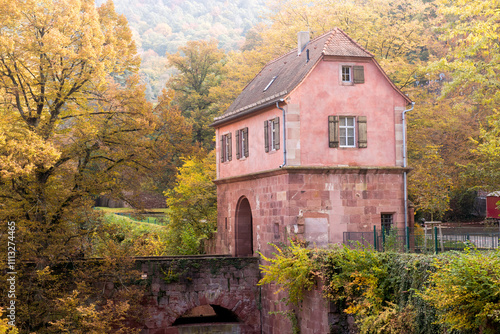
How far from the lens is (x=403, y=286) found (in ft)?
52.6

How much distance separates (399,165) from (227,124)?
895 cm

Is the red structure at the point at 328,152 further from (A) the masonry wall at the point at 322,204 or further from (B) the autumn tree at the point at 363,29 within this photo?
(B) the autumn tree at the point at 363,29

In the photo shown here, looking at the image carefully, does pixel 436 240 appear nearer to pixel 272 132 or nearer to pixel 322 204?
pixel 322 204

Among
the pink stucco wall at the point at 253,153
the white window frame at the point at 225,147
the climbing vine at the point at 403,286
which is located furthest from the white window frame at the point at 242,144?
the climbing vine at the point at 403,286

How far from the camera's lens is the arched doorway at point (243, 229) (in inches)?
1156

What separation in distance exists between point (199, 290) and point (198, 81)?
2999 centimetres

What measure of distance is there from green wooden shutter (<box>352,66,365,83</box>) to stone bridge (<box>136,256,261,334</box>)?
26.5 ft

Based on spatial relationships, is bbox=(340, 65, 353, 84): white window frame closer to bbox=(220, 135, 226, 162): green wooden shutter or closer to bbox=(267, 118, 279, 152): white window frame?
bbox=(267, 118, 279, 152): white window frame

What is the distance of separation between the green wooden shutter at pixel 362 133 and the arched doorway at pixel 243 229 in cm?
664

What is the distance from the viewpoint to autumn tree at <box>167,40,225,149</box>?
50.2 m

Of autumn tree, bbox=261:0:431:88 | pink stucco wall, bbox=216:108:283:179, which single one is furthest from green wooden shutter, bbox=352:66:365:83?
autumn tree, bbox=261:0:431:88

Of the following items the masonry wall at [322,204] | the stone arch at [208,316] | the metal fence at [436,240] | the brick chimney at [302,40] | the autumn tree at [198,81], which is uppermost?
the autumn tree at [198,81]

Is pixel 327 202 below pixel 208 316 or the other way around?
the other way around

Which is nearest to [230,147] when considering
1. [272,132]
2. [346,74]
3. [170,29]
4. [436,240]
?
[272,132]
